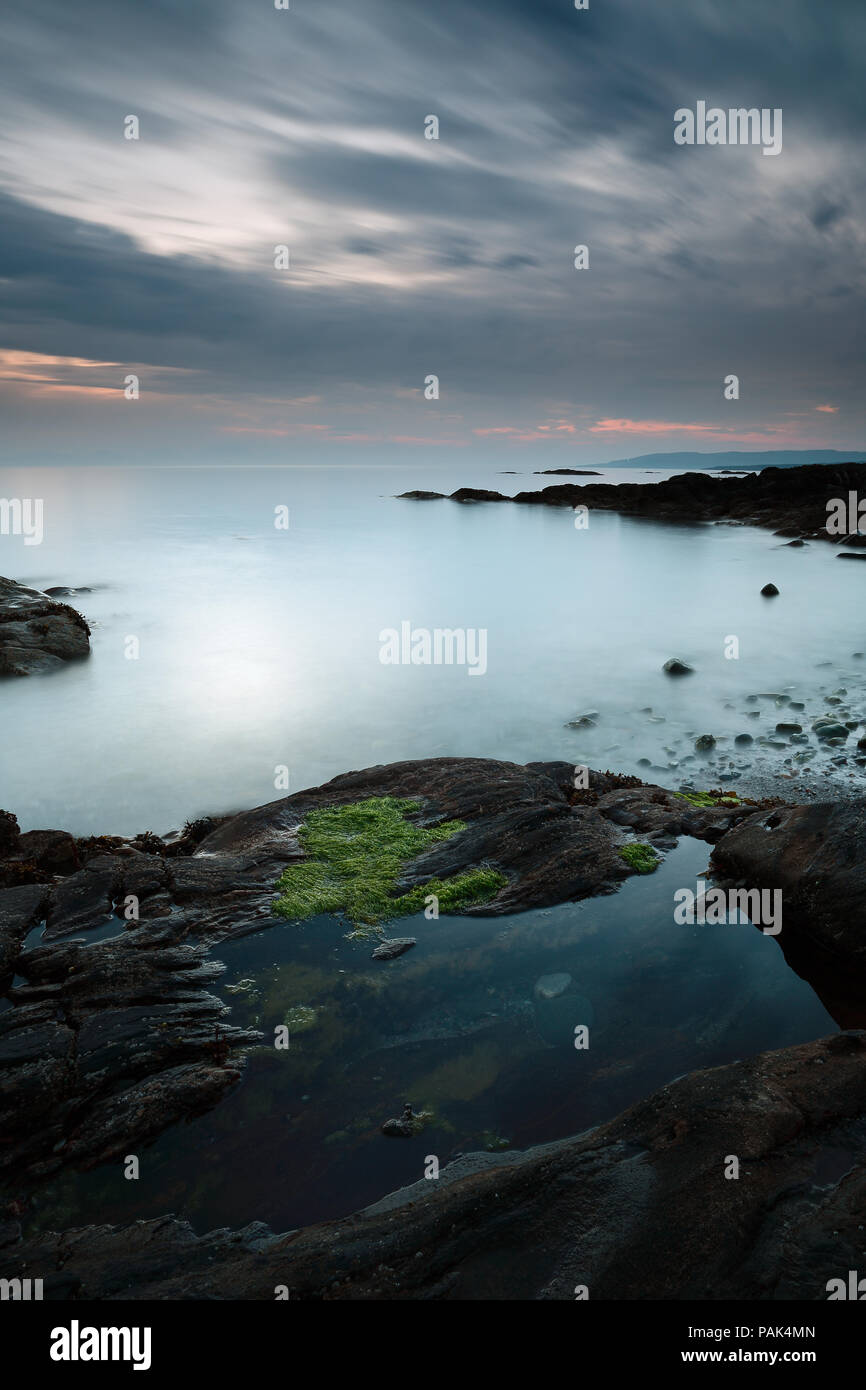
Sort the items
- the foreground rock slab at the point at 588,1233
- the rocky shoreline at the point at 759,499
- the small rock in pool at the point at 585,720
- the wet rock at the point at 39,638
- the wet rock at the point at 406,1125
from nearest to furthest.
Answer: the foreground rock slab at the point at 588,1233
the wet rock at the point at 406,1125
the small rock in pool at the point at 585,720
the wet rock at the point at 39,638
the rocky shoreline at the point at 759,499

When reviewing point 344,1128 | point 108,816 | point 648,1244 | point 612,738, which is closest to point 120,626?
point 108,816

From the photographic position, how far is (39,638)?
28266mm

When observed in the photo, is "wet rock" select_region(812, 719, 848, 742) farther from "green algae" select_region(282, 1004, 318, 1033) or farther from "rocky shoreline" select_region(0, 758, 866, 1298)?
"green algae" select_region(282, 1004, 318, 1033)

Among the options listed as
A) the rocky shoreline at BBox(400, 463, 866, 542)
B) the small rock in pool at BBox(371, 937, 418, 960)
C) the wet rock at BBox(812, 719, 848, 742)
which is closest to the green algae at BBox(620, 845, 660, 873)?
the small rock in pool at BBox(371, 937, 418, 960)

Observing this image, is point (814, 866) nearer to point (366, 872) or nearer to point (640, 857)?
point (640, 857)

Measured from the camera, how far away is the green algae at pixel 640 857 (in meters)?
12.5

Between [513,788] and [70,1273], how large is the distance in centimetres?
1040

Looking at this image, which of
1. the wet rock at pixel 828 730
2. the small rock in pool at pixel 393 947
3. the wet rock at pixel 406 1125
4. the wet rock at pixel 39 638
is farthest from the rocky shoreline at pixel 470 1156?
the wet rock at pixel 39 638

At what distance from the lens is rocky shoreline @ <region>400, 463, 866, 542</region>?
79.3 metres

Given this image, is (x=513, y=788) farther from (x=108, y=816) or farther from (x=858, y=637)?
(x=858, y=637)

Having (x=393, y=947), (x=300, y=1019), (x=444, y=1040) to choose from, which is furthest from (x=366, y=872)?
(x=444, y=1040)

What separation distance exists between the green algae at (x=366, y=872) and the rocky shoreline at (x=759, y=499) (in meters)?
64.8

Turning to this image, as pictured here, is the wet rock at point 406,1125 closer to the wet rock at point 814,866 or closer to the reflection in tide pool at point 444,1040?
the reflection in tide pool at point 444,1040

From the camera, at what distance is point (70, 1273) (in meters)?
5.83
